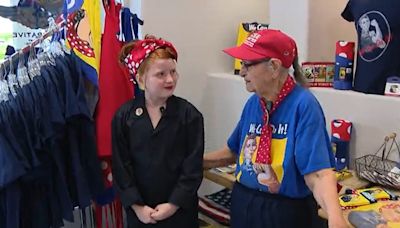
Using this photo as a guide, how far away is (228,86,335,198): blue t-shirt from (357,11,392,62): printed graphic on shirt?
2.27 ft

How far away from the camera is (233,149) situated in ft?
6.34

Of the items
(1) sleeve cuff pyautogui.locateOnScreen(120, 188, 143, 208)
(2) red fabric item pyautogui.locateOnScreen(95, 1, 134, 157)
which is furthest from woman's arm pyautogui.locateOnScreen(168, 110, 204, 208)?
(2) red fabric item pyautogui.locateOnScreen(95, 1, 134, 157)

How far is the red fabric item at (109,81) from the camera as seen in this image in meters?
2.09

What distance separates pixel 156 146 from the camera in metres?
1.88

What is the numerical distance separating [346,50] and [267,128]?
32.8 inches

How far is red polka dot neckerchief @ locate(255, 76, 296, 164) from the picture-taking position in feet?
5.40

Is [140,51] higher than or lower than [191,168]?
higher

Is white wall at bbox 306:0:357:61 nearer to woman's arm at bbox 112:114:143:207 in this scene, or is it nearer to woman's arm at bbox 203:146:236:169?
woman's arm at bbox 203:146:236:169

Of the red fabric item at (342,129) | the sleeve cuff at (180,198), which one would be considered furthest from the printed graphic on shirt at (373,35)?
the sleeve cuff at (180,198)

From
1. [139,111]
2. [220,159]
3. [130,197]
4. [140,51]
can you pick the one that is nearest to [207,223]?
[220,159]

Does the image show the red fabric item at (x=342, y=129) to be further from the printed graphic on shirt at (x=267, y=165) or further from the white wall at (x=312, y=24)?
the printed graphic on shirt at (x=267, y=165)

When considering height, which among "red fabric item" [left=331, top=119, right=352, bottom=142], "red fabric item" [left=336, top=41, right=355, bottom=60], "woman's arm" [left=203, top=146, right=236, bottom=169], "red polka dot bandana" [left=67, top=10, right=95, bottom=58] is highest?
"red polka dot bandana" [left=67, top=10, right=95, bottom=58]

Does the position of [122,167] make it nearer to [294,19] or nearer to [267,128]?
[267,128]

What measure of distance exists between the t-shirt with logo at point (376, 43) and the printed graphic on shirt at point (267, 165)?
0.74 metres
